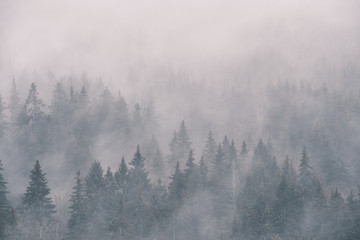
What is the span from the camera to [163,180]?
76.6m

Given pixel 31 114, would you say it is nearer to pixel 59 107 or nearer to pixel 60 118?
pixel 60 118

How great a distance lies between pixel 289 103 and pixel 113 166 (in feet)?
183

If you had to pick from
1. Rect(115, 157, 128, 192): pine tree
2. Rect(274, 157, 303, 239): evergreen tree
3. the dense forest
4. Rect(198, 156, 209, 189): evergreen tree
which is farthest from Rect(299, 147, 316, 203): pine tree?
Rect(115, 157, 128, 192): pine tree

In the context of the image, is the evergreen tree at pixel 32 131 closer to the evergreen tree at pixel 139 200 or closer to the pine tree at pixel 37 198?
the evergreen tree at pixel 139 200

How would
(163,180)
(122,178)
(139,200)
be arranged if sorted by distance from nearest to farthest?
(139,200) → (122,178) → (163,180)

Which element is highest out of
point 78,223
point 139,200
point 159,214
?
point 139,200

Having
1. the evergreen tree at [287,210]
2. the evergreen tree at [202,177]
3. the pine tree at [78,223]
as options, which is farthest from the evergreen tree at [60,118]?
the evergreen tree at [287,210]

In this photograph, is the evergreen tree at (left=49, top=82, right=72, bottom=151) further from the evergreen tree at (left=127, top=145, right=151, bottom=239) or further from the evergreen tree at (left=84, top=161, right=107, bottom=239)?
the evergreen tree at (left=127, top=145, right=151, bottom=239)

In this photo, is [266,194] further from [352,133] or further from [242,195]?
[352,133]

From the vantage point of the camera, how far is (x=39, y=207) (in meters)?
52.8

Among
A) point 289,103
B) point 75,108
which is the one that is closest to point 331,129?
point 289,103

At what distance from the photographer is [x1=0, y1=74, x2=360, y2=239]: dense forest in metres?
55.0

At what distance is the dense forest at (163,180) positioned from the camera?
5500 centimetres

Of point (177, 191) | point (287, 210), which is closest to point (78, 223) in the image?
point (177, 191)
